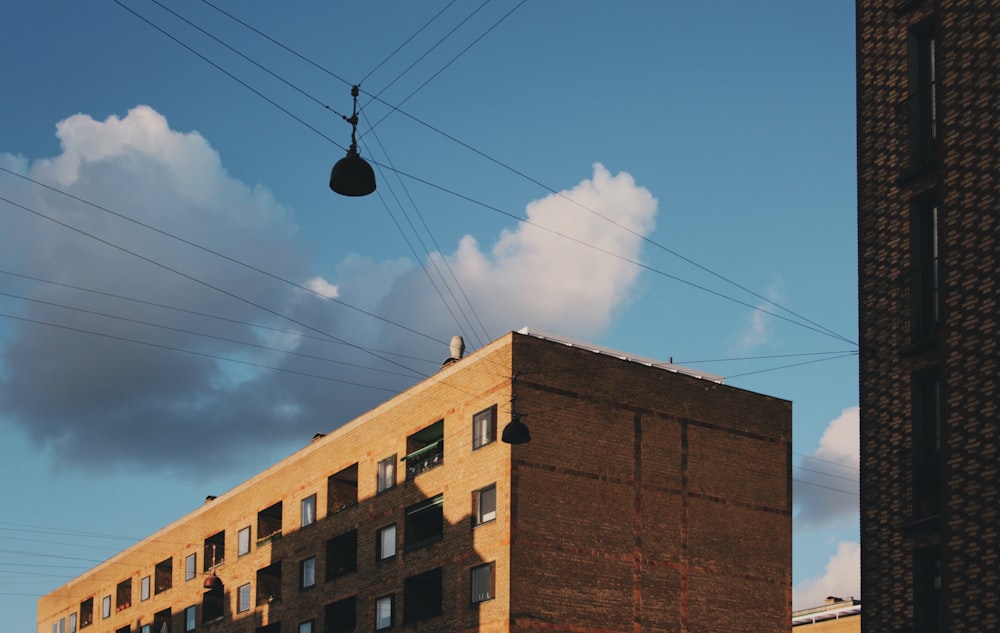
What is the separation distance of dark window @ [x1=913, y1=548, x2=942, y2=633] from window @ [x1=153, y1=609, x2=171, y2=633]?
57.1 metres

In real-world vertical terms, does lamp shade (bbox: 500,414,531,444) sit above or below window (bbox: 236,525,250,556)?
above

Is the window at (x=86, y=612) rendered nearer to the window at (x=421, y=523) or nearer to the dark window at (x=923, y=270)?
the window at (x=421, y=523)

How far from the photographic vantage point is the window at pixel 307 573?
61.4m

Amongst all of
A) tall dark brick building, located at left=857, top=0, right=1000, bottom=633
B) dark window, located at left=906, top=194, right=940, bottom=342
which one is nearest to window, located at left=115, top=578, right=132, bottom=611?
tall dark brick building, located at left=857, top=0, right=1000, bottom=633

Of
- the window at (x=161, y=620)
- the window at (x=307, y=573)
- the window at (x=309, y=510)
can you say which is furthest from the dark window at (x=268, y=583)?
the window at (x=161, y=620)

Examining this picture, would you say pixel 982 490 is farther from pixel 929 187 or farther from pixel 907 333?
pixel 929 187

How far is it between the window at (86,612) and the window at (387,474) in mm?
37546

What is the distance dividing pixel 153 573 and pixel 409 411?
28.7m

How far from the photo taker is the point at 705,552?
5181 cm

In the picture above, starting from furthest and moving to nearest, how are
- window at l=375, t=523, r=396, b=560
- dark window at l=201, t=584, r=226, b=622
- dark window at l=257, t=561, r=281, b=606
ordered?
1. dark window at l=201, t=584, r=226, b=622
2. dark window at l=257, t=561, r=281, b=606
3. window at l=375, t=523, r=396, b=560

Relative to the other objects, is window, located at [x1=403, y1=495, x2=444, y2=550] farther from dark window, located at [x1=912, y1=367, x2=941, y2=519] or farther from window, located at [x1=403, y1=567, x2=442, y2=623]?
dark window, located at [x1=912, y1=367, x2=941, y2=519]

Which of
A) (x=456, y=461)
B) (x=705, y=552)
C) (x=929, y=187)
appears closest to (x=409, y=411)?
(x=456, y=461)

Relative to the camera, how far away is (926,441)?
24109mm

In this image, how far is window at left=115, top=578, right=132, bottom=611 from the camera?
270ft
